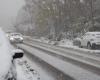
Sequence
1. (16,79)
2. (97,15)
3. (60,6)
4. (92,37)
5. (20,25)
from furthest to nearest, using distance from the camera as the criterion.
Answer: (20,25) < (60,6) < (97,15) < (92,37) < (16,79)

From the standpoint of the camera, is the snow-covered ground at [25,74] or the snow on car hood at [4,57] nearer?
the snow on car hood at [4,57]

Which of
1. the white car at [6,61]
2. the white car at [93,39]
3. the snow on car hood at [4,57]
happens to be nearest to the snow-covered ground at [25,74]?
the white car at [6,61]

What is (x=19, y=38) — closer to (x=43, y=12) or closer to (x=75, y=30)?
(x=75, y=30)

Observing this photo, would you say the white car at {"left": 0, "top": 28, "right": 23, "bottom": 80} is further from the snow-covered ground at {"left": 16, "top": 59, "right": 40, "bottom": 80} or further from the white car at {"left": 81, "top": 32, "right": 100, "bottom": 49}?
the white car at {"left": 81, "top": 32, "right": 100, "bottom": 49}

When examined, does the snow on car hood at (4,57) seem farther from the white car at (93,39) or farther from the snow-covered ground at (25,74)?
the white car at (93,39)

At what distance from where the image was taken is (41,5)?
6431cm

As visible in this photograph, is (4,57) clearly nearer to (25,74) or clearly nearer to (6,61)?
(6,61)

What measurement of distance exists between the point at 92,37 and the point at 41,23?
116ft

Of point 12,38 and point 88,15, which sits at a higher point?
point 88,15

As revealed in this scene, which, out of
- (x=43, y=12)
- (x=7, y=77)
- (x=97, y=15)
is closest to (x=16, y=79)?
(x=7, y=77)

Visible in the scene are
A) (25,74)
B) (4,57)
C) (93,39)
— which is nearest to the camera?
(4,57)

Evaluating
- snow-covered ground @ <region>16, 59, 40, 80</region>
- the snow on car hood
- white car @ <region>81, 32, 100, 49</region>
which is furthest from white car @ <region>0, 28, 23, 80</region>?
white car @ <region>81, 32, 100, 49</region>

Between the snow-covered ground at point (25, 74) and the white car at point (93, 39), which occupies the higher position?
the snow-covered ground at point (25, 74)

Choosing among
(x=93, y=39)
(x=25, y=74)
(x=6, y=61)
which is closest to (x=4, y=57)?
(x=6, y=61)
